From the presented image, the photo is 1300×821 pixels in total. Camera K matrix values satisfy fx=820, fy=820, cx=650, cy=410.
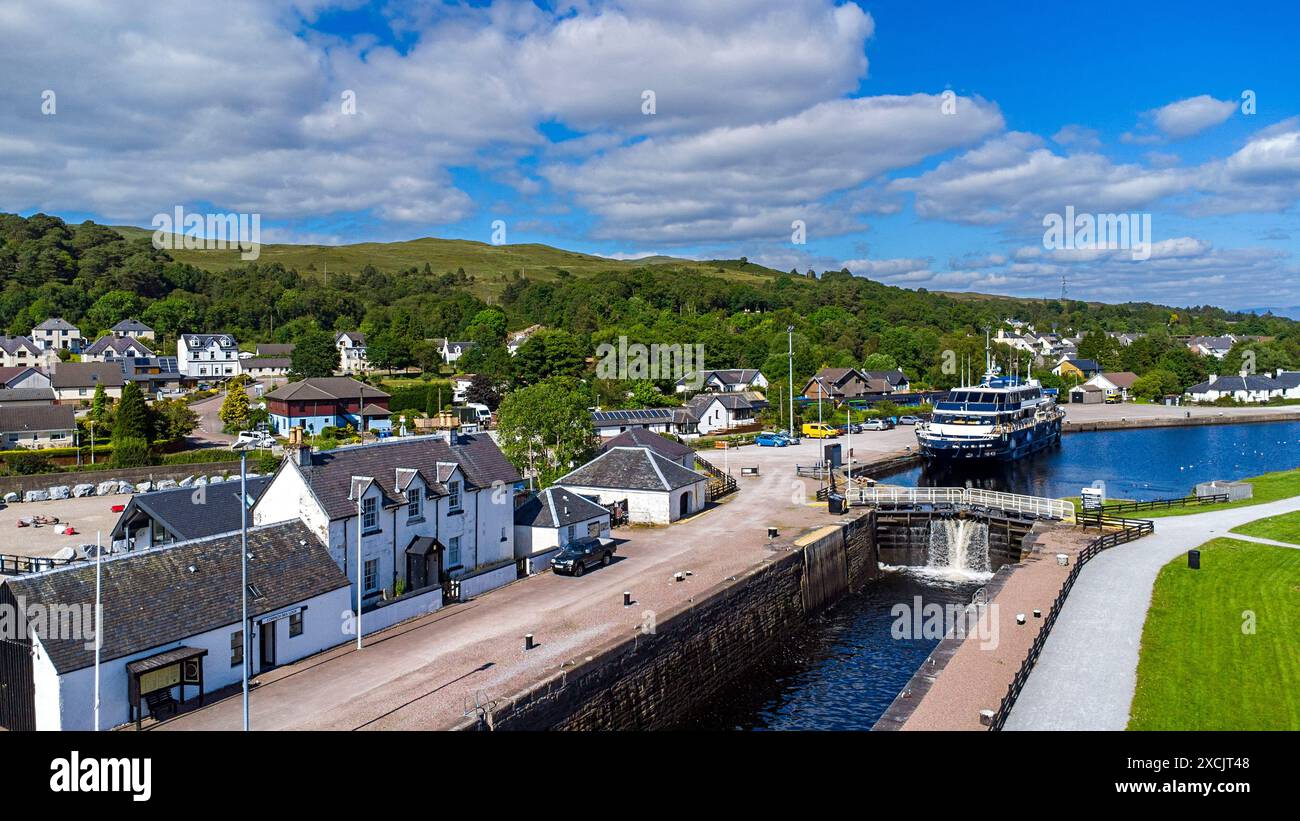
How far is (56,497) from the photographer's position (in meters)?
59.3

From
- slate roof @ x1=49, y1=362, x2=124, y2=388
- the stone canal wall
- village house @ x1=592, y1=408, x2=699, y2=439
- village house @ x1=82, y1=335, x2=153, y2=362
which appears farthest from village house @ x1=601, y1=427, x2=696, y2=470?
village house @ x1=82, y1=335, x2=153, y2=362

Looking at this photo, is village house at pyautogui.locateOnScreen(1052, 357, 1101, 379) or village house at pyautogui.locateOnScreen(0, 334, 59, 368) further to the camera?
village house at pyautogui.locateOnScreen(1052, 357, 1101, 379)

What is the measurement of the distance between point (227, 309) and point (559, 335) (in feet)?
263

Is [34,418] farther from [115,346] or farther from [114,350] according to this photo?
[115,346]

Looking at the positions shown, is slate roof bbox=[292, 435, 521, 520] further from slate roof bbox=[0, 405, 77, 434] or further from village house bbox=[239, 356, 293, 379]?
village house bbox=[239, 356, 293, 379]

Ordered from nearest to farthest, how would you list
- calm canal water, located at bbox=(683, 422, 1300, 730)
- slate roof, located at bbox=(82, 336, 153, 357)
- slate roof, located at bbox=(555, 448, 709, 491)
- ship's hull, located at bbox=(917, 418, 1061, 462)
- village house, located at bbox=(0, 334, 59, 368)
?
calm canal water, located at bbox=(683, 422, 1300, 730) < slate roof, located at bbox=(555, 448, 709, 491) < ship's hull, located at bbox=(917, 418, 1061, 462) < village house, located at bbox=(0, 334, 59, 368) < slate roof, located at bbox=(82, 336, 153, 357)

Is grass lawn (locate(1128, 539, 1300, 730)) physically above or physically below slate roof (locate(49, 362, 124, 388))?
below

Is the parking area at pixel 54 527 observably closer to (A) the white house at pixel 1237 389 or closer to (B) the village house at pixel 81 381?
(B) the village house at pixel 81 381

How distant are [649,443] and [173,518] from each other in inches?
1174

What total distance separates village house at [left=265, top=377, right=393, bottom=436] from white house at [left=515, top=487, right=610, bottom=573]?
180 feet

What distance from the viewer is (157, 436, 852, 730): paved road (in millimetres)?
21375

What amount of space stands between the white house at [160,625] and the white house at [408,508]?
204 cm

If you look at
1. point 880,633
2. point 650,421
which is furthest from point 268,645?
point 650,421

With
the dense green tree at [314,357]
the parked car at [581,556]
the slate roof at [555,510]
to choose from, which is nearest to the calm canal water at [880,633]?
the parked car at [581,556]
